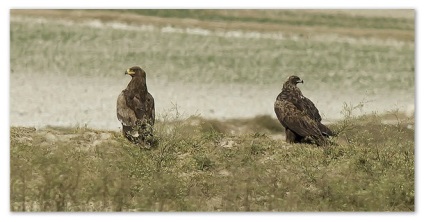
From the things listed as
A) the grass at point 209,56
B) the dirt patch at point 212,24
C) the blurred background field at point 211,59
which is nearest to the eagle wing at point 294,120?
the blurred background field at point 211,59

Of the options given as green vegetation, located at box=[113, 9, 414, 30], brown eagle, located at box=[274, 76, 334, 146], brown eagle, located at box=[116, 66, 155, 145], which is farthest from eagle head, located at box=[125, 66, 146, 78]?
brown eagle, located at box=[274, 76, 334, 146]

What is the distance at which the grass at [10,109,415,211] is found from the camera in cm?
1016

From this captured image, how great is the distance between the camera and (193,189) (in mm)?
10219

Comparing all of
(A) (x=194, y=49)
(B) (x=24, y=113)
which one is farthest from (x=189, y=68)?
(B) (x=24, y=113)

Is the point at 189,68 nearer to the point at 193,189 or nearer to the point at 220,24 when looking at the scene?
the point at 220,24

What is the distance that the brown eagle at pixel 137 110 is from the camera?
34.2ft

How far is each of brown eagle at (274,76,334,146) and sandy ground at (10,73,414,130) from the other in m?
0.07

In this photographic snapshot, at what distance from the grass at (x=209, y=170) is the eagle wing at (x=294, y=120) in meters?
0.15

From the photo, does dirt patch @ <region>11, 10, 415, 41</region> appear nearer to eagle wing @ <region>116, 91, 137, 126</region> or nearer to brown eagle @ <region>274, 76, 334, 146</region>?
brown eagle @ <region>274, 76, 334, 146</region>

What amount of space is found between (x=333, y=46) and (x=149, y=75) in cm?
169

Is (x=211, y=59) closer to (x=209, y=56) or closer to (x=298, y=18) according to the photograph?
(x=209, y=56)

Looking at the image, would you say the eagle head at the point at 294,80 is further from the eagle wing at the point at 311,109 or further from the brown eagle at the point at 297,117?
the eagle wing at the point at 311,109

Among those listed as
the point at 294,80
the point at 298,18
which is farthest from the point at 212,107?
the point at 298,18

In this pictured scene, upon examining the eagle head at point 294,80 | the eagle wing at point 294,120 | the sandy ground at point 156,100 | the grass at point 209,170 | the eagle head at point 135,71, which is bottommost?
the grass at point 209,170
